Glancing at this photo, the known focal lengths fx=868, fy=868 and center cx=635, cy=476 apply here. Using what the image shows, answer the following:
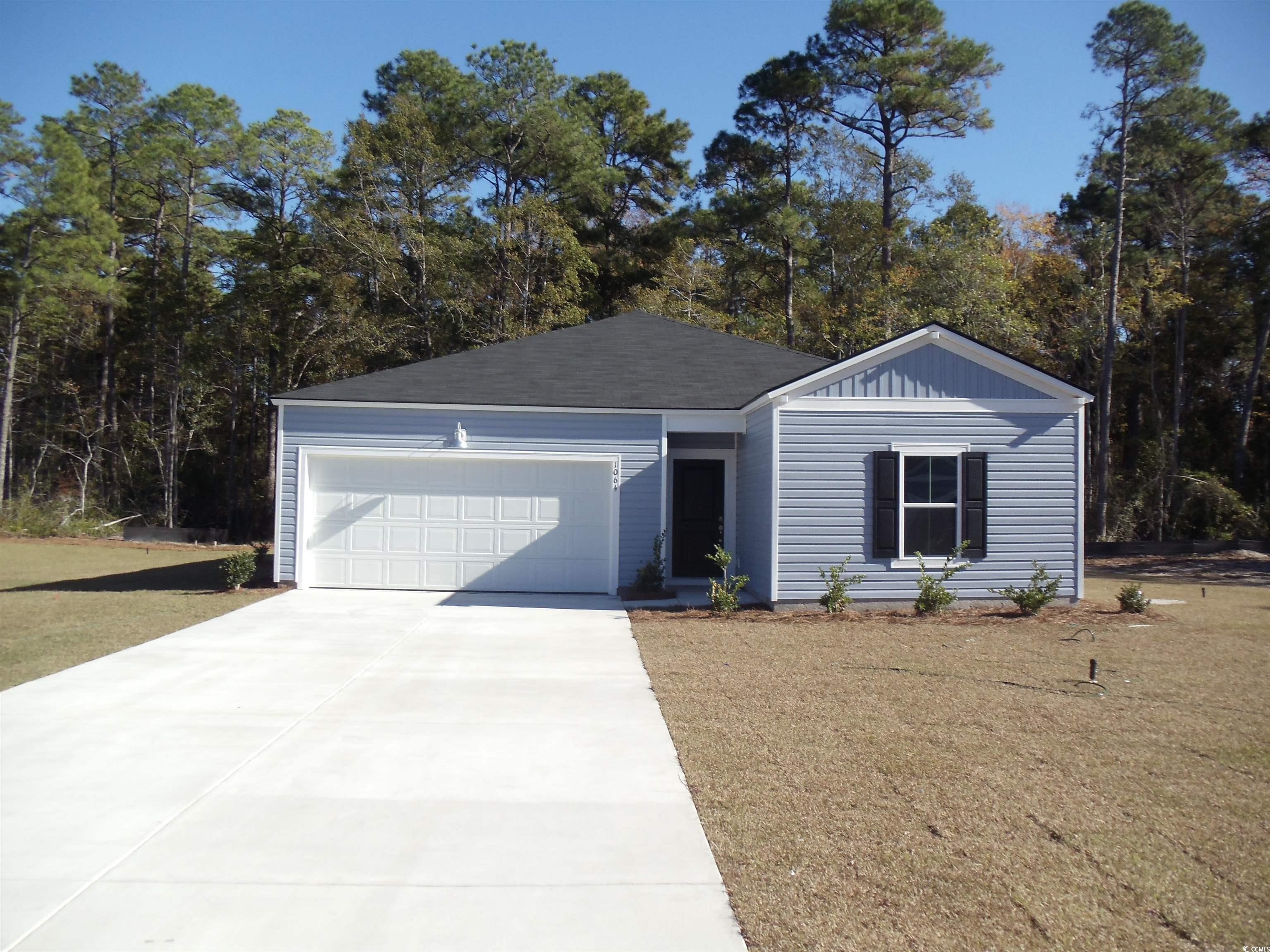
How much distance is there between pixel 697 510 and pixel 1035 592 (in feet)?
17.3

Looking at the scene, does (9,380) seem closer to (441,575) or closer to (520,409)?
(441,575)

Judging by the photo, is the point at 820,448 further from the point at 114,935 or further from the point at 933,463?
the point at 114,935

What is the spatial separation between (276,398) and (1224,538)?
21806 millimetres

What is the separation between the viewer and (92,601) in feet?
37.9

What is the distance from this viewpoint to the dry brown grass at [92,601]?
8.19m

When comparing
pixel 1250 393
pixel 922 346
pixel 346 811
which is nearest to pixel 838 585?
pixel 922 346

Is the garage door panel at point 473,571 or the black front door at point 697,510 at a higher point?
the black front door at point 697,510

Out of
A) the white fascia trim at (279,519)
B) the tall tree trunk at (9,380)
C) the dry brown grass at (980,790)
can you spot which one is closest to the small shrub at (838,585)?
the dry brown grass at (980,790)

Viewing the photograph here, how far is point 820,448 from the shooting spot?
11.3 meters

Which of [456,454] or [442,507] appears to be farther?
[442,507]

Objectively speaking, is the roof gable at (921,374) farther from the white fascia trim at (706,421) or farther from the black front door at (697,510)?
the black front door at (697,510)

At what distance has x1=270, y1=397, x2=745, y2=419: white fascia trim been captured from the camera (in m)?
12.5

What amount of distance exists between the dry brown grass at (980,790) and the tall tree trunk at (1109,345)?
1552 centimetres

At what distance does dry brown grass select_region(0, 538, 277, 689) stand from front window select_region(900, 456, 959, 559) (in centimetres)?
879
